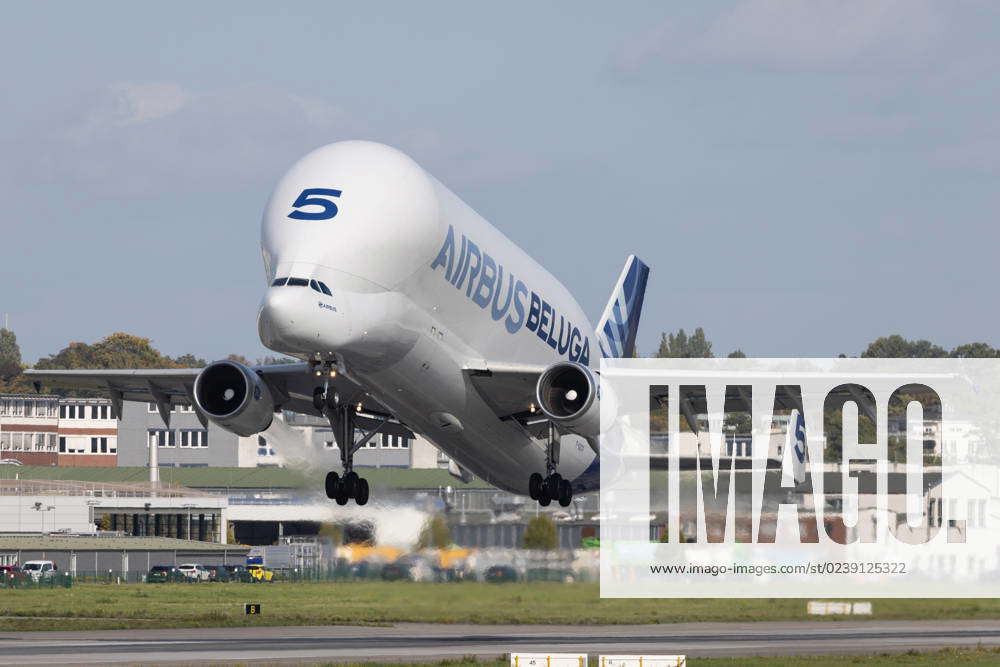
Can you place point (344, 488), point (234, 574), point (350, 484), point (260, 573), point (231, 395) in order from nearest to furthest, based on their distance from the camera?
point (231, 395)
point (344, 488)
point (350, 484)
point (260, 573)
point (234, 574)

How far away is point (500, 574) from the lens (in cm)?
5191

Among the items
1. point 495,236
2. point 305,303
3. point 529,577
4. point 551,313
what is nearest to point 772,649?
point 529,577

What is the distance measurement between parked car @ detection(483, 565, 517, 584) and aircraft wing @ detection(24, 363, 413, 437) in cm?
645

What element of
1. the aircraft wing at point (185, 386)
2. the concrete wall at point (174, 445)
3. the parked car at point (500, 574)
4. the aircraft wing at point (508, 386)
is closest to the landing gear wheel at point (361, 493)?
the aircraft wing at point (185, 386)

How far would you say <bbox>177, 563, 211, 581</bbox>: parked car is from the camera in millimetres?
Answer: 86875

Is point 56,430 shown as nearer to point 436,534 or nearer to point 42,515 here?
point 42,515

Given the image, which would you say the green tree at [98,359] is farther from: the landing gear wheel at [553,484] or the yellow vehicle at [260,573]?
the landing gear wheel at [553,484]

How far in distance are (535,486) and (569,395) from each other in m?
4.27

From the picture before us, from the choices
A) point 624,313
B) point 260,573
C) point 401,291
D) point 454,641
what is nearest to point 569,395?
point 401,291

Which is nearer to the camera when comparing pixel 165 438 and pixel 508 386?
pixel 508 386

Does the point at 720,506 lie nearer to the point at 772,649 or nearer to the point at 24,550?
the point at 772,649

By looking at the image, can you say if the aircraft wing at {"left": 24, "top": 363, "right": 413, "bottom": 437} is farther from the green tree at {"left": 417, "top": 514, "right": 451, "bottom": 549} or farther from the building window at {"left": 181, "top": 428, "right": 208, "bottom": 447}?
the building window at {"left": 181, "top": 428, "right": 208, "bottom": 447}

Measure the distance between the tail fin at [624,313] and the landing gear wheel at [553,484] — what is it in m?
8.68

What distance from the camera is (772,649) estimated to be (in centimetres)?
4966
